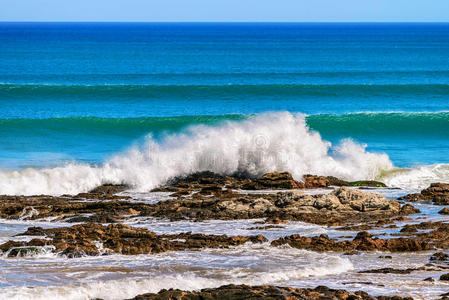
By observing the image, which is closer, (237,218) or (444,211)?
(237,218)

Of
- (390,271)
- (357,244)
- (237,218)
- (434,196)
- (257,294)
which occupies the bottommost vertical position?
(257,294)

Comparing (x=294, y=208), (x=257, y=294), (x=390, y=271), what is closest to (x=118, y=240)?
(x=257, y=294)

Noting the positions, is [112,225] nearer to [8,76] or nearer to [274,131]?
[274,131]

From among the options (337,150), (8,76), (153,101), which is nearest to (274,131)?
(337,150)

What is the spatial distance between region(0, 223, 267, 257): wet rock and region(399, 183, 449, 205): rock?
17.2 ft

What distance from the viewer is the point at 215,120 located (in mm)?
32281

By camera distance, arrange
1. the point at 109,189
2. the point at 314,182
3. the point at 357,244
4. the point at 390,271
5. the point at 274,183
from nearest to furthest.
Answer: the point at 390,271
the point at 357,244
the point at 274,183
the point at 314,182
the point at 109,189

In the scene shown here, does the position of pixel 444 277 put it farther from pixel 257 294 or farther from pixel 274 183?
pixel 274 183

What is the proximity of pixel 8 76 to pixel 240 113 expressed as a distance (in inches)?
841

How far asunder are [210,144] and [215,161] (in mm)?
712

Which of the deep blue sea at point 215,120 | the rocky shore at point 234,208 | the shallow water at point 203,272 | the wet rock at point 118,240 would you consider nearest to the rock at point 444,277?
the shallow water at point 203,272

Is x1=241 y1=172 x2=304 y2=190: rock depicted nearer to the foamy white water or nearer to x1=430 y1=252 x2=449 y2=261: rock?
the foamy white water

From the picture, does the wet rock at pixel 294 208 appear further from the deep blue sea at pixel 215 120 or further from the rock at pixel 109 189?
the deep blue sea at pixel 215 120

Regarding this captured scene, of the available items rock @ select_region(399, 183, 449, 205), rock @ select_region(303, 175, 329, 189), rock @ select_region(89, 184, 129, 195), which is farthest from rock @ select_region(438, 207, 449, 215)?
rock @ select_region(89, 184, 129, 195)
